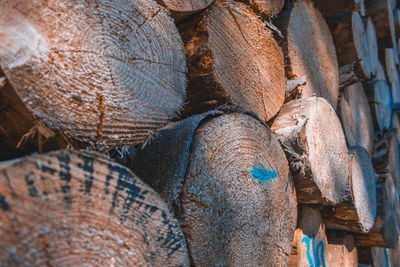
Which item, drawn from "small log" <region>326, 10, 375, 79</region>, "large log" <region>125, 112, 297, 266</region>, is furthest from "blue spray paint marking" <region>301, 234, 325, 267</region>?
"small log" <region>326, 10, 375, 79</region>

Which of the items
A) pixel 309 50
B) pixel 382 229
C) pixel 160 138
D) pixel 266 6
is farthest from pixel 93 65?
pixel 382 229

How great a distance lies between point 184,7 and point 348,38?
1.58m

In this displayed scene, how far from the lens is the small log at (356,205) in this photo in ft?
4.87

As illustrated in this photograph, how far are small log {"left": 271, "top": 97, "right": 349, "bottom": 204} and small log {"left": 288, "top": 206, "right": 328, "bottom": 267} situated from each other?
0.12 metres

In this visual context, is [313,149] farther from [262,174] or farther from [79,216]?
[79,216]

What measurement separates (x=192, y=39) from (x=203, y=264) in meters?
0.61

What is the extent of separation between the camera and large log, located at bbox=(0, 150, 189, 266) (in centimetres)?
42

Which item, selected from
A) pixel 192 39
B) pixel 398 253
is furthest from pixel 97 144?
pixel 398 253

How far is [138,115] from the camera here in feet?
2.24

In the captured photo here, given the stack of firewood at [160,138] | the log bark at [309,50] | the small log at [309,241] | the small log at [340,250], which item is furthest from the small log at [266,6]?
the small log at [340,250]

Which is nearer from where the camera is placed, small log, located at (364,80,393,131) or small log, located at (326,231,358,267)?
small log, located at (326,231,358,267)

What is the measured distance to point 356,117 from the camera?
7.38 ft

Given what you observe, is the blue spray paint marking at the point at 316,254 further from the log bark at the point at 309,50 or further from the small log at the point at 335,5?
the small log at the point at 335,5

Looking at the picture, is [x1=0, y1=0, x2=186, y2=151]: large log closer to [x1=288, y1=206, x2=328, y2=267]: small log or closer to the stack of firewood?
the stack of firewood
